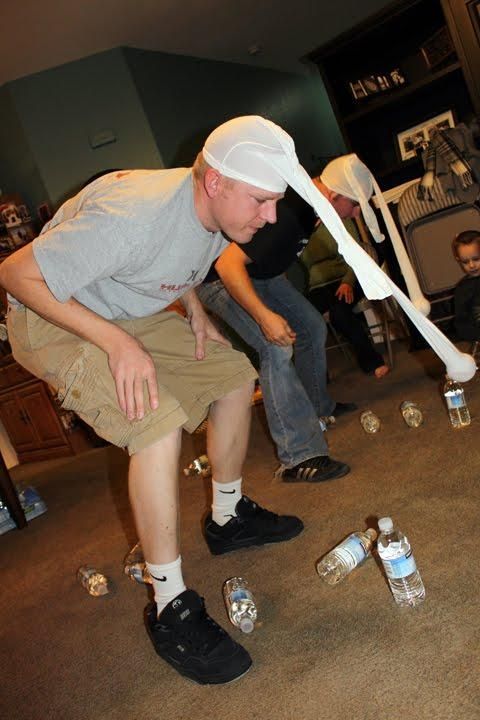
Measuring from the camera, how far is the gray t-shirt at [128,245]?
1.24 meters

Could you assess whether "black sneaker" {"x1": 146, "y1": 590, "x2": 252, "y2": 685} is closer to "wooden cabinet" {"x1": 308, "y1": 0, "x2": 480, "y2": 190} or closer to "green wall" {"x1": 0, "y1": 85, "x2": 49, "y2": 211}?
"wooden cabinet" {"x1": 308, "y1": 0, "x2": 480, "y2": 190}

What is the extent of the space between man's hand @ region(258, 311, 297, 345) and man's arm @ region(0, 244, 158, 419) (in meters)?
0.80

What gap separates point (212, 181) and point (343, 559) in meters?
0.88

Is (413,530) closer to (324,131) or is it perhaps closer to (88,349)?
(88,349)

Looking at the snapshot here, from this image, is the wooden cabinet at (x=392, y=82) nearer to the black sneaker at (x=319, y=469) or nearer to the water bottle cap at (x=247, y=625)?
the black sneaker at (x=319, y=469)

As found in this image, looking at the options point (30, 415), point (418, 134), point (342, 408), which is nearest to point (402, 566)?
point (342, 408)

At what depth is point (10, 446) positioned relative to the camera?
227 inches

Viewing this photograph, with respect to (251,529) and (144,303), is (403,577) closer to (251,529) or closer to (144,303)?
(251,529)

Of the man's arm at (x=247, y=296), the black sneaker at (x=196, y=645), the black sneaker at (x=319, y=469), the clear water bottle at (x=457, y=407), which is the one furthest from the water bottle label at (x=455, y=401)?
the black sneaker at (x=196, y=645)

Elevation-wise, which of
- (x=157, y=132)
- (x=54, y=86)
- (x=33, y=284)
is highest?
(x=54, y=86)

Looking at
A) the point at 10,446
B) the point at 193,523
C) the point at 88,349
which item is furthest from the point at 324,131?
the point at 88,349

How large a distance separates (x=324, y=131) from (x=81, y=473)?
5645 mm

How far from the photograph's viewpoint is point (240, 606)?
1441 millimetres

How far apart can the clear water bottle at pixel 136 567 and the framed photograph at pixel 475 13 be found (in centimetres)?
Result: 352
